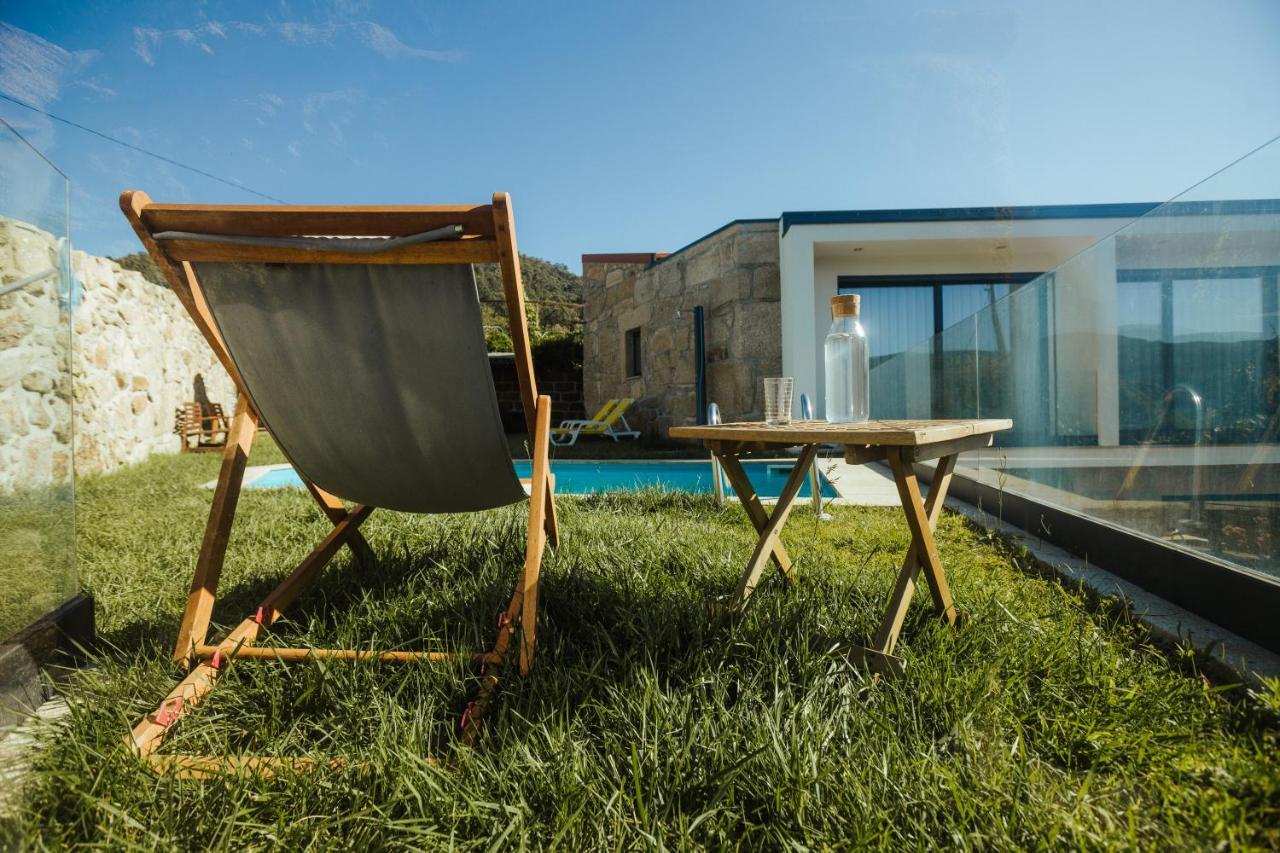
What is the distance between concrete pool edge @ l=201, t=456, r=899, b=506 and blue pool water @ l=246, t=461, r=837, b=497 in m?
0.04

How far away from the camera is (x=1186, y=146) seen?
7520 mm

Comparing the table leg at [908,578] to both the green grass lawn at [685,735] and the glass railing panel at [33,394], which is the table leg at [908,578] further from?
the glass railing panel at [33,394]

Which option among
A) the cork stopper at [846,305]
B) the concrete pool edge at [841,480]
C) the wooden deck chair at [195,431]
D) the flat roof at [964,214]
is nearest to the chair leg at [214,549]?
the cork stopper at [846,305]

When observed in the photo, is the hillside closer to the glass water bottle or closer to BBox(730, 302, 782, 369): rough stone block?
BBox(730, 302, 782, 369): rough stone block

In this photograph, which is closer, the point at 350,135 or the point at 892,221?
the point at 892,221

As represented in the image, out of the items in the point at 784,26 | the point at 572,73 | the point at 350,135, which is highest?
the point at 350,135

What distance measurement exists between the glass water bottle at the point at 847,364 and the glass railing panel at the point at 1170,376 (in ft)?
3.39

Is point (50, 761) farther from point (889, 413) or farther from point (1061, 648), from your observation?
point (889, 413)

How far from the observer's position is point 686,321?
9.34 metres

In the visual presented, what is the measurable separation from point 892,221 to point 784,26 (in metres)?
4.14

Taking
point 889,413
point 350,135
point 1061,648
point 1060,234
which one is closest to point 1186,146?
point 1060,234

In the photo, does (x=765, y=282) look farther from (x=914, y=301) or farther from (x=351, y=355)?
(x=351, y=355)

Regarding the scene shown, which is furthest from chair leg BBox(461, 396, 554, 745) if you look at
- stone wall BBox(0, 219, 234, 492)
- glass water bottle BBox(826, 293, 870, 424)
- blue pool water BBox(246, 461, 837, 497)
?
blue pool water BBox(246, 461, 837, 497)

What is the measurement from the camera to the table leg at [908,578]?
1.34m
